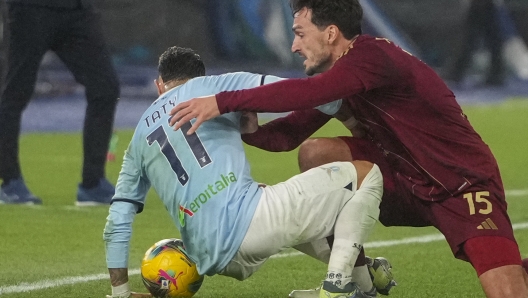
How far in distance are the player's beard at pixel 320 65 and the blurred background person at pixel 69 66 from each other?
142 inches

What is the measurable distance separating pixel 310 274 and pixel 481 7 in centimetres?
1247

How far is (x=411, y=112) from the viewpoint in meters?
4.37

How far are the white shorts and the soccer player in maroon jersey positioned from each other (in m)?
0.33

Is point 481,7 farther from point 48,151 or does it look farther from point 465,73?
point 48,151

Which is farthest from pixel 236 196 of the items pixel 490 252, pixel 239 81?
pixel 490 252

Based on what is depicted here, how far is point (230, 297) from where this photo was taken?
4.86 m

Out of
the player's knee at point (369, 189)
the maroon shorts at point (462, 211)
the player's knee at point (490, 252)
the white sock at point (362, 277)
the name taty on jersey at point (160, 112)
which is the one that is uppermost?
the name taty on jersey at point (160, 112)

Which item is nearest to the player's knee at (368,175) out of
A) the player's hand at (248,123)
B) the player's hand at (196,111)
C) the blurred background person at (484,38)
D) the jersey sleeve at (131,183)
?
the player's hand at (248,123)

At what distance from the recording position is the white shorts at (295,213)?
4.17 m

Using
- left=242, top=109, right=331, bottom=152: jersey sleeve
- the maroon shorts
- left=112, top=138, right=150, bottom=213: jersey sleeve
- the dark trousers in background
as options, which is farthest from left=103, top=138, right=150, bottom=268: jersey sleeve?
the dark trousers in background

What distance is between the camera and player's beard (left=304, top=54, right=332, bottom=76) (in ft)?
14.6

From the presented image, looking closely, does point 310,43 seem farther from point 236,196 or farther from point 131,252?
point 131,252

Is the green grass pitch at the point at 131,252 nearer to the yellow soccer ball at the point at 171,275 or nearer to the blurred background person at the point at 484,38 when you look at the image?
the yellow soccer ball at the point at 171,275

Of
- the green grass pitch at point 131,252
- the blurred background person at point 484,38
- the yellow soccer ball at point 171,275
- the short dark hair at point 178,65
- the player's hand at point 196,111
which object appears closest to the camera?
the player's hand at point 196,111
